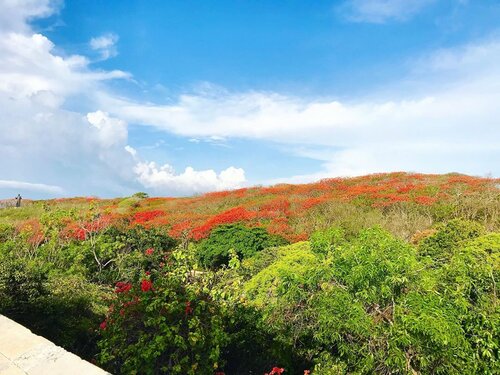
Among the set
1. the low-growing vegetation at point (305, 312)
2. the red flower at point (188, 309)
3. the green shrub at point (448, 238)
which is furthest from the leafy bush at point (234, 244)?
the red flower at point (188, 309)

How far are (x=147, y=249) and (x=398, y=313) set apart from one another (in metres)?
9.48

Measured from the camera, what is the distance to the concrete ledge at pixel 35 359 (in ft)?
9.91

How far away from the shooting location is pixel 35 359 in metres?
3.23

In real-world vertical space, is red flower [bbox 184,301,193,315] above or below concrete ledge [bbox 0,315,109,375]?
below

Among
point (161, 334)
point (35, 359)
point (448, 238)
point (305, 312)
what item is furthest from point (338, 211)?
point (35, 359)

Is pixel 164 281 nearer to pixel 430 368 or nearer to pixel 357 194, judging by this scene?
pixel 430 368

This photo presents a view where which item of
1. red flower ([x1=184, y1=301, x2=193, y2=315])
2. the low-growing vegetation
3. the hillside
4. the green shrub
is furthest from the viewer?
the hillside

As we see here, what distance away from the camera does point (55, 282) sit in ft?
27.7

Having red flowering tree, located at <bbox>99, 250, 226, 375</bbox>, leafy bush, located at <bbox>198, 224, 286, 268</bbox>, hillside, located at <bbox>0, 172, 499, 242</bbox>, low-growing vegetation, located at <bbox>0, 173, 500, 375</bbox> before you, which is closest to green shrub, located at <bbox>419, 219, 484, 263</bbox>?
low-growing vegetation, located at <bbox>0, 173, 500, 375</bbox>

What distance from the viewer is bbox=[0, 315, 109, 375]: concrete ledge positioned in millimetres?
3021

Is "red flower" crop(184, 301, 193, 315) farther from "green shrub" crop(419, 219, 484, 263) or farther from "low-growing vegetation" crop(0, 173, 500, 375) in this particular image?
"green shrub" crop(419, 219, 484, 263)

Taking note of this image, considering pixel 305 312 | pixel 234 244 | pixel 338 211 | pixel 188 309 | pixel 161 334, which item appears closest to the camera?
pixel 161 334

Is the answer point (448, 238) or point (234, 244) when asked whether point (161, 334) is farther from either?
point (234, 244)

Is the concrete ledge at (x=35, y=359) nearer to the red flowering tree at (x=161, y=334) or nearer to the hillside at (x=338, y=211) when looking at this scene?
the red flowering tree at (x=161, y=334)
